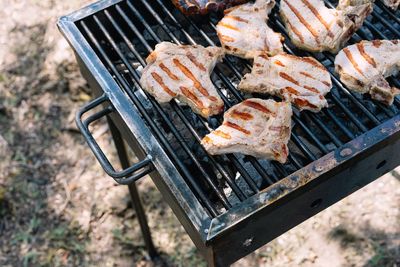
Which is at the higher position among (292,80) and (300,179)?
(292,80)

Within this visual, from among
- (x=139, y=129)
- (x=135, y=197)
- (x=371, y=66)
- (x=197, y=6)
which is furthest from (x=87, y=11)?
(x=371, y=66)

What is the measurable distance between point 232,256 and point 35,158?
2.22 m

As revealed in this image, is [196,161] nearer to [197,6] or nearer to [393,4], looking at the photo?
[197,6]

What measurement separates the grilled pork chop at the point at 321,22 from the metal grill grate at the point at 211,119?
0.07 m

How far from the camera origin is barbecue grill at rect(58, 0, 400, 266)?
188 centimetres

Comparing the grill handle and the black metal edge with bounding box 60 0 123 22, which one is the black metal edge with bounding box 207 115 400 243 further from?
the black metal edge with bounding box 60 0 123 22

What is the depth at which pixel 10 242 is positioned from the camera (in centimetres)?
349

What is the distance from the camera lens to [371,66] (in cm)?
221

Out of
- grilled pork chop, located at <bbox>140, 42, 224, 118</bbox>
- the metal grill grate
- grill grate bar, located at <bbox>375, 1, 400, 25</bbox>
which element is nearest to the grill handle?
the metal grill grate

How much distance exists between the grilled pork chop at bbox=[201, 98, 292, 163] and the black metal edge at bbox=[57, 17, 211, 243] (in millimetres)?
181

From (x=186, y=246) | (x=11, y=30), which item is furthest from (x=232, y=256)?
(x=11, y=30)

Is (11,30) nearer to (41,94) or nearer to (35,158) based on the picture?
(41,94)

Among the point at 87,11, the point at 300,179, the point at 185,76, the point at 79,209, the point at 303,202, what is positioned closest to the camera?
the point at 300,179

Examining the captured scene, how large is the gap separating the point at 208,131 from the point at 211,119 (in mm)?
51
